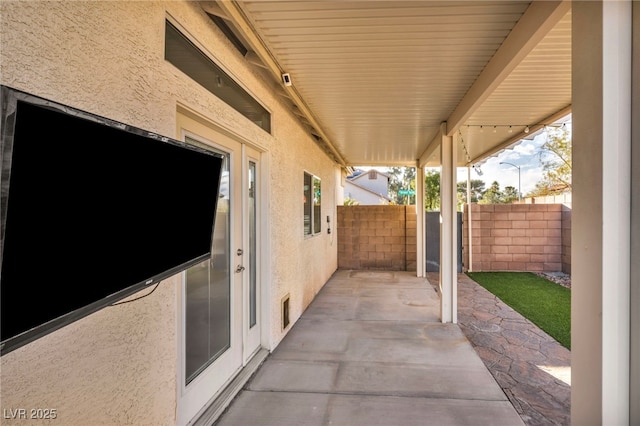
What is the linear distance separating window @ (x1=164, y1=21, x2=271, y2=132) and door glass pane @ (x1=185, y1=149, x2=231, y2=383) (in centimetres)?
60

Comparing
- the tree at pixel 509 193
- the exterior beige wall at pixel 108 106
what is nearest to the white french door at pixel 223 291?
the exterior beige wall at pixel 108 106

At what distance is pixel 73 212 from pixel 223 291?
6.92 ft

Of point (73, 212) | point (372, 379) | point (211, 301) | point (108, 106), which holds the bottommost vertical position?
point (372, 379)

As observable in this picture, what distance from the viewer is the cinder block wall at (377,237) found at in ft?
31.1

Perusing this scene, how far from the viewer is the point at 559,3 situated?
6.05 feet

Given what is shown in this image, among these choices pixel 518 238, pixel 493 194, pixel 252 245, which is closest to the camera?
pixel 252 245

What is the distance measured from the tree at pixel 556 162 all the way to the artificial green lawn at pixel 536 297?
5.69 m

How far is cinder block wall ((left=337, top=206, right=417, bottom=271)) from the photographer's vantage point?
9.47m

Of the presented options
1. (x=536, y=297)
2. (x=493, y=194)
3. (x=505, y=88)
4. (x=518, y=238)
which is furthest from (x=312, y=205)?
(x=493, y=194)

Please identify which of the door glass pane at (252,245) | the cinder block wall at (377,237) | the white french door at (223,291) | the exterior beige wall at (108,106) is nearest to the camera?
the exterior beige wall at (108,106)

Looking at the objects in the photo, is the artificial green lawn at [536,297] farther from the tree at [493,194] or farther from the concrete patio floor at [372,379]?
the tree at [493,194]

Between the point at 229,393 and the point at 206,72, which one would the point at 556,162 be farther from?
the point at 229,393

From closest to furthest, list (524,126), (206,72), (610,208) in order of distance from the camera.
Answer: (610,208)
(206,72)
(524,126)

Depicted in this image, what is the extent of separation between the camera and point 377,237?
9.62 meters
